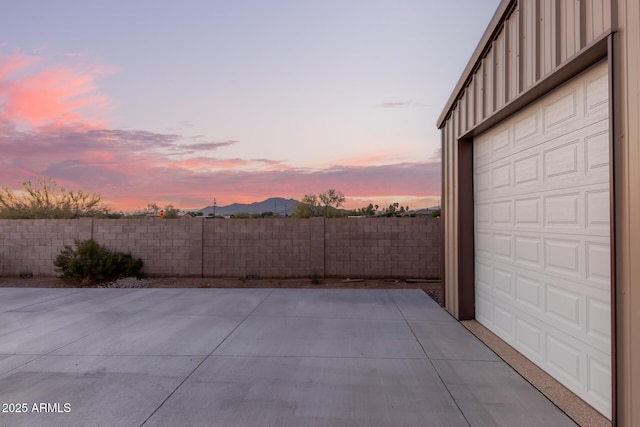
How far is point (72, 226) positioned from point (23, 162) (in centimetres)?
764

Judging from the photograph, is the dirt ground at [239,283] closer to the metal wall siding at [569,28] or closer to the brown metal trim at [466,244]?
the brown metal trim at [466,244]

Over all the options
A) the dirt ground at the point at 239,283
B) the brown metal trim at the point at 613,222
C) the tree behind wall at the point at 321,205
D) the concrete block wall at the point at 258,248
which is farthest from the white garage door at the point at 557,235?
the tree behind wall at the point at 321,205

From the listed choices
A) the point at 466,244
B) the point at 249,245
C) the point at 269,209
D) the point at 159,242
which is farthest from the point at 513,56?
the point at 269,209

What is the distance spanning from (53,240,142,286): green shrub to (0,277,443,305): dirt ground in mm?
346

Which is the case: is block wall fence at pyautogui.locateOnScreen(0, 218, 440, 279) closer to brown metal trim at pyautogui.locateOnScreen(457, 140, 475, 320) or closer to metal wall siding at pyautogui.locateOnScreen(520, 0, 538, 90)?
brown metal trim at pyautogui.locateOnScreen(457, 140, 475, 320)

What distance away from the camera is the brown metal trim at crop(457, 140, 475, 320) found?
6.70 m

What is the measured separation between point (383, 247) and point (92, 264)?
923 cm

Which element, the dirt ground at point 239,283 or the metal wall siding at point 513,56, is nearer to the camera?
the metal wall siding at point 513,56

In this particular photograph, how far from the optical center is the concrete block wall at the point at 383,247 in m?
11.6

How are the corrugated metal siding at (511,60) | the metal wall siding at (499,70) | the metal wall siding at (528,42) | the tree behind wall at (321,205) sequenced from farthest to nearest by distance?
1. the tree behind wall at (321,205)
2. the metal wall siding at (499,70)
3. the metal wall siding at (528,42)
4. the corrugated metal siding at (511,60)

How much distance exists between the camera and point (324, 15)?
10352 millimetres

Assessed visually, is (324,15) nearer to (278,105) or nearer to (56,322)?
(278,105)

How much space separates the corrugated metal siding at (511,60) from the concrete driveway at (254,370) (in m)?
2.34

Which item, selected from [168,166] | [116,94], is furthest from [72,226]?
[168,166]
